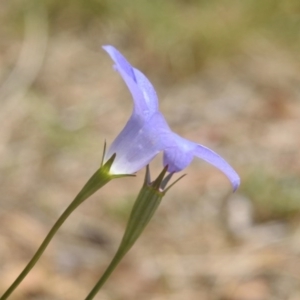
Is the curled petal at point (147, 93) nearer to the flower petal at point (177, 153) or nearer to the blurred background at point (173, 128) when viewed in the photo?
the flower petal at point (177, 153)

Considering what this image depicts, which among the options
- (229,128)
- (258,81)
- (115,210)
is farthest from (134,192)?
(258,81)

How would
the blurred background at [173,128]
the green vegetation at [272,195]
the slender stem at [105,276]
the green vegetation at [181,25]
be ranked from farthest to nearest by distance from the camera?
1. the green vegetation at [181,25]
2. the green vegetation at [272,195]
3. the blurred background at [173,128]
4. the slender stem at [105,276]

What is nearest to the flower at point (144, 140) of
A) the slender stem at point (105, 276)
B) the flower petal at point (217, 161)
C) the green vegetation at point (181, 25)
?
the flower petal at point (217, 161)

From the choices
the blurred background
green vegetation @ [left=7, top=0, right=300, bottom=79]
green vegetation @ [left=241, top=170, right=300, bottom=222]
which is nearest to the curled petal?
the blurred background

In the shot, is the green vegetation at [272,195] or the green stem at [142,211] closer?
the green stem at [142,211]

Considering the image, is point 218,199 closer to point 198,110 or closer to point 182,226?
point 182,226
